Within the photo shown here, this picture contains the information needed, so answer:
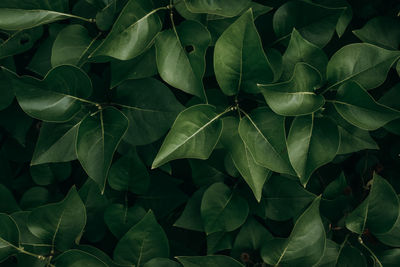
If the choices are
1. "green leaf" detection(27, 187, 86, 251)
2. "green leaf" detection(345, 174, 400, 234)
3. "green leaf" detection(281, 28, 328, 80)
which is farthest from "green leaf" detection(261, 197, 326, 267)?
"green leaf" detection(27, 187, 86, 251)

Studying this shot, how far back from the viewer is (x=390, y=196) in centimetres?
107

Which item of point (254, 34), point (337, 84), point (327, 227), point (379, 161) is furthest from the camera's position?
point (379, 161)

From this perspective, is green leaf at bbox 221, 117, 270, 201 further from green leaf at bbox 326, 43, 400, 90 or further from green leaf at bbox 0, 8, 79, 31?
green leaf at bbox 0, 8, 79, 31

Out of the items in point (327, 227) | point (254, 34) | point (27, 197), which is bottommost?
point (327, 227)

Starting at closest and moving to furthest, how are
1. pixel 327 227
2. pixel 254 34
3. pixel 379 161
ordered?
pixel 254 34
pixel 327 227
pixel 379 161

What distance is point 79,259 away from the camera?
1.05 m

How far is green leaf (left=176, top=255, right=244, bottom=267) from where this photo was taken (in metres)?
1.06

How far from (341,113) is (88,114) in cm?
67

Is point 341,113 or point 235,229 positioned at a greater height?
point 341,113

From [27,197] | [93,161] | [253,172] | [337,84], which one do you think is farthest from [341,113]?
[27,197]

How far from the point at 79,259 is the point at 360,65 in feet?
2.86

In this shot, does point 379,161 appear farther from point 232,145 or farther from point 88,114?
point 88,114

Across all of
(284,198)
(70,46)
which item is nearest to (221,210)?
(284,198)

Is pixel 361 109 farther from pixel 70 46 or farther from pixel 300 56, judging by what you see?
pixel 70 46
